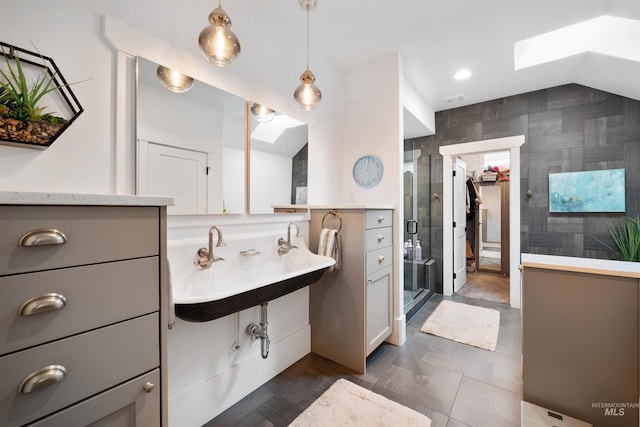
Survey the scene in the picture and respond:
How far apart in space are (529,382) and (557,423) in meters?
0.20

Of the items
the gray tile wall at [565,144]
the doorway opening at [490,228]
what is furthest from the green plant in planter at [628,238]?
the doorway opening at [490,228]

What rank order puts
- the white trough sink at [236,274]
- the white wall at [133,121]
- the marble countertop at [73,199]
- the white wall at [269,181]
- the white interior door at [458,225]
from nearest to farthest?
the marble countertop at [73,199], the white wall at [133,121], the white trough sink at [236,274], the white wall at [269,181], the white interior door at [458,225]

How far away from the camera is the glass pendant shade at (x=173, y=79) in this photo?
1314 mm

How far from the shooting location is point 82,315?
69 centimetres

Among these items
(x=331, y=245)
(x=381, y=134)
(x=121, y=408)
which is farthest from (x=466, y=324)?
(x=121, y=408)

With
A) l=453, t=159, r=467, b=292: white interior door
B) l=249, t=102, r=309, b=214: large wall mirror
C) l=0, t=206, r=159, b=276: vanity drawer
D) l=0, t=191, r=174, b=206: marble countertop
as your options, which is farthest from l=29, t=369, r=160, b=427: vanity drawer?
l=453, t=159, r=467, b=292: white interior door

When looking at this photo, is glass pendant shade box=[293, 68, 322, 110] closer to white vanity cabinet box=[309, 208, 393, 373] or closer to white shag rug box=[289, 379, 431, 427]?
white vanity cabinet box=[309, 208, 393, 373]

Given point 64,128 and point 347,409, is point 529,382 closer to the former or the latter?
point 347,409

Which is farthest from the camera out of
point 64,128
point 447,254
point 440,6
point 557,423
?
point 447,254

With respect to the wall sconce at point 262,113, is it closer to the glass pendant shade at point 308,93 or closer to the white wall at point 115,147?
the white wall at point 115,147

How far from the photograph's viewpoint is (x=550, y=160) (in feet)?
9.98

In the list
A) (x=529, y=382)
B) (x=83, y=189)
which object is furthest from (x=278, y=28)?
(x=529, y=382)

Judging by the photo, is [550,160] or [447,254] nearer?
[550,160]

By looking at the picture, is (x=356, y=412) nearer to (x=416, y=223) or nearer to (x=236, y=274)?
(x=236, y=274)
